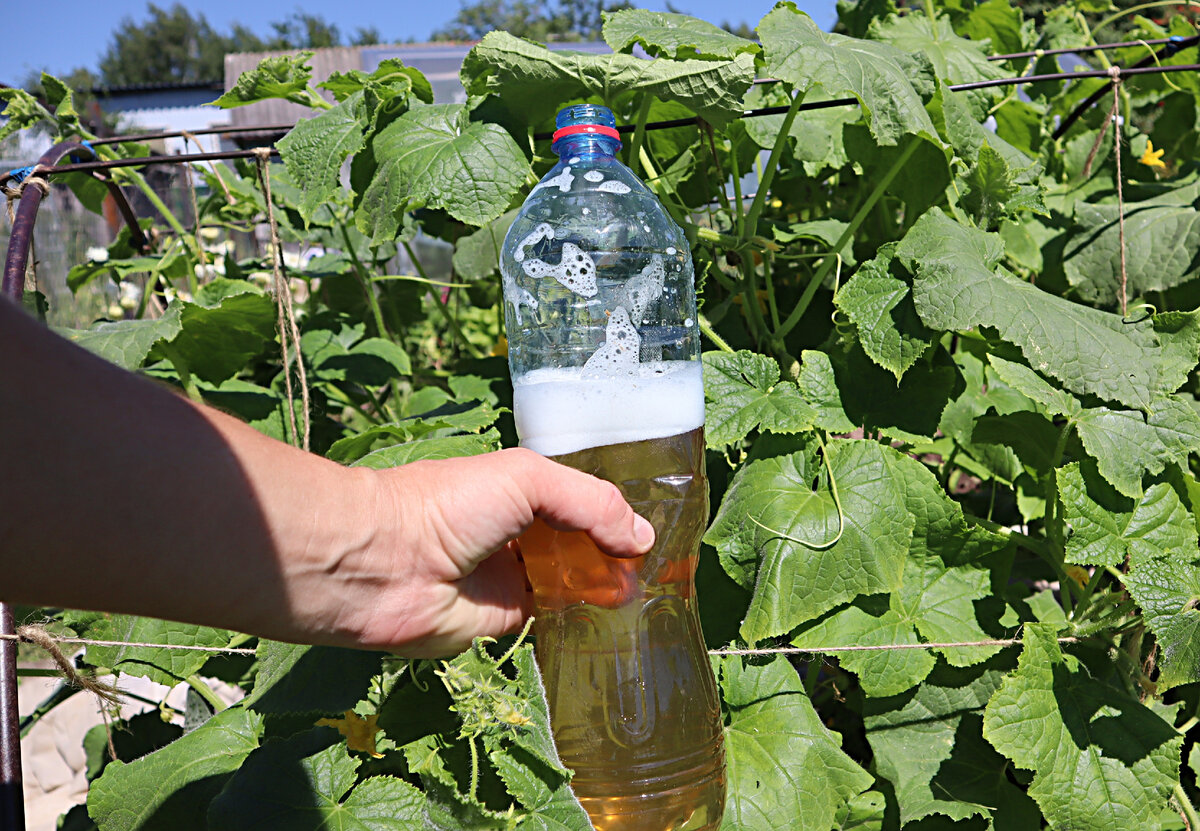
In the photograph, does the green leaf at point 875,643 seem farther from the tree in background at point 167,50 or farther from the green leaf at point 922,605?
the tree in background at point 167,50

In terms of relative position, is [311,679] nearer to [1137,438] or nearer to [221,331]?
[221,331]

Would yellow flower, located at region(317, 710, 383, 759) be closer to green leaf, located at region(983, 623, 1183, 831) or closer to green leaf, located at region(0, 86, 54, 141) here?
green leaf, located at region(983, 623, 1183, 831)

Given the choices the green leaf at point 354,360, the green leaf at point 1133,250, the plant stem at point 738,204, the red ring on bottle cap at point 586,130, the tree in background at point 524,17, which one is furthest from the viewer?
the tree in background at point 524,17

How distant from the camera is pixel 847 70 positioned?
1450 mm

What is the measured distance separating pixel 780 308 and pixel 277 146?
112cm

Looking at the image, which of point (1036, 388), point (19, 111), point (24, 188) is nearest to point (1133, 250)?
point (1036, 388)

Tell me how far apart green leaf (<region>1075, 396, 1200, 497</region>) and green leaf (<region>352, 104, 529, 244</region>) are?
1.09 metres

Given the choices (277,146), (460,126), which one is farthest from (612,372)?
(277,146)

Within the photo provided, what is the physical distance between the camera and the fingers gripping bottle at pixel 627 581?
1.25 metres

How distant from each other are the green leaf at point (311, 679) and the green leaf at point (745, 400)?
0.66 meters

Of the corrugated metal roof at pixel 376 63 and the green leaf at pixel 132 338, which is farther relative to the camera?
the corrugated metal roof at pixel 376 63

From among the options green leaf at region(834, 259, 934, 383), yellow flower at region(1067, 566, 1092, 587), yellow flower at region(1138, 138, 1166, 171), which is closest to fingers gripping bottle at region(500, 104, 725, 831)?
green leaf at region(834, 259, 934, 383)

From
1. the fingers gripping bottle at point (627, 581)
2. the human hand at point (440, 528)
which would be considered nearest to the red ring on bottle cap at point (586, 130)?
the fingers gripping bottle at point (627, 581)

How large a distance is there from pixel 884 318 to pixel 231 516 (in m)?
1.14
